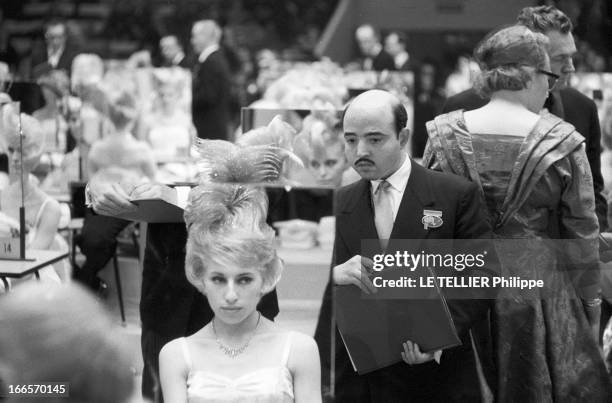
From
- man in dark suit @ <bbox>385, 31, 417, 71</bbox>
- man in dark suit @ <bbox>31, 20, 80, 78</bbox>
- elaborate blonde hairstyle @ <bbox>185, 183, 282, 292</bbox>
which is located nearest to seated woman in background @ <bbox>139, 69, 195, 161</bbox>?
man in dark suit @ <bbox>31, 20, 80, 78</bbox>

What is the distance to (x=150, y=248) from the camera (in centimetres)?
250

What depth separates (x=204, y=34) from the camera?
9.16 meters

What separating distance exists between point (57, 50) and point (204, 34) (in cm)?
155

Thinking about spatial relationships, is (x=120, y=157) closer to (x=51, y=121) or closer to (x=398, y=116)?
(x=51, y=121)

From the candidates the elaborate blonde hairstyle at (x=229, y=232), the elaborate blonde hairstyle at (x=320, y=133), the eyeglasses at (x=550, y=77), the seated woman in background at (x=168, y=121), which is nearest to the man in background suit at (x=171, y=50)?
the seated woman in background at (x=168, y=121)

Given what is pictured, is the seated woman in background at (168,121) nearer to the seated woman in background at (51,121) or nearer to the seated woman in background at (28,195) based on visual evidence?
the seated woman in background at (51,121)

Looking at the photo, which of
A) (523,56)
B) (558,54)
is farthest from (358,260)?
(558,54)

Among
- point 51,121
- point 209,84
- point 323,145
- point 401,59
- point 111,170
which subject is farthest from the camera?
point 401,59

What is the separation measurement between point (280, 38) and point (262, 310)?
1117 centimetres

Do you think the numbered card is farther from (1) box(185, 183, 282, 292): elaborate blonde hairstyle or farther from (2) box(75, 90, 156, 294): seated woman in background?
(1) box(185, 183, 282, 292): elaborate blonde hairstyle

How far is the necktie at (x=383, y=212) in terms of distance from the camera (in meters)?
2.60

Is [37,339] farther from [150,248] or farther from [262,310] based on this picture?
[150,248]

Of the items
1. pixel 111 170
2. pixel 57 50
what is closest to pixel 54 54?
pixel 57 50

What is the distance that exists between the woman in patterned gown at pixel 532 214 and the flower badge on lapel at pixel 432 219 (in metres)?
0.23
